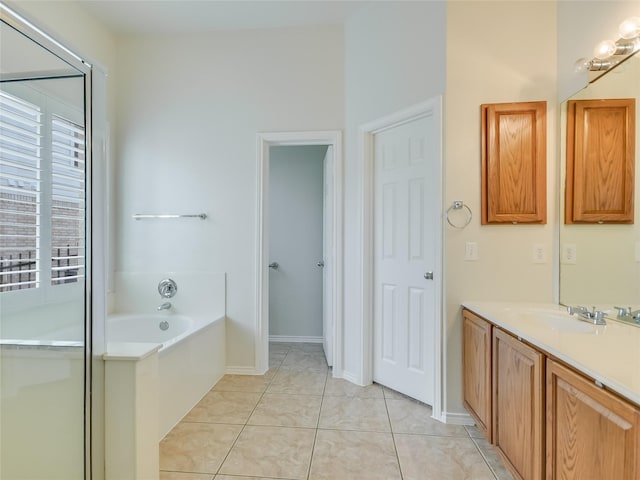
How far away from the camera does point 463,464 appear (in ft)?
5.57

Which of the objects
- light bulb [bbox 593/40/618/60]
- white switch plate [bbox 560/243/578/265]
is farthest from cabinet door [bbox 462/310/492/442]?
light bulb [bbox 593/40/618/60]

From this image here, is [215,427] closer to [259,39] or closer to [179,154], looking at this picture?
[179,154]

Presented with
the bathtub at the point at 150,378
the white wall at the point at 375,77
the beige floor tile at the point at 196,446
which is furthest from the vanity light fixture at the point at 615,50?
the beige floor tile at the point at 196,446

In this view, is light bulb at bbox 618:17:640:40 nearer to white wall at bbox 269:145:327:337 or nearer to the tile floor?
the tile floor

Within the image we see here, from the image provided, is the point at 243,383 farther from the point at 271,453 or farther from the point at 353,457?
the point at 353,457

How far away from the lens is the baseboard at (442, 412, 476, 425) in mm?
2061

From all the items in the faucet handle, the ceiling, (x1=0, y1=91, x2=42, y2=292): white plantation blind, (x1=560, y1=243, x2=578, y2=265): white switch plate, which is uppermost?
the ceiling

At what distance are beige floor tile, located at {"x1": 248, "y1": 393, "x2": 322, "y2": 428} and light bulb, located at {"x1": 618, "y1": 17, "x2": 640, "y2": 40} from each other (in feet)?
8.66

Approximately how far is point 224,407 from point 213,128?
228 cm

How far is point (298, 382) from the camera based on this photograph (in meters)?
2.70

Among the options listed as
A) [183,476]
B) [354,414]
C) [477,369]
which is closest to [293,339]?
[354,414]

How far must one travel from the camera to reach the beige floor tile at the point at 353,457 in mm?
1625

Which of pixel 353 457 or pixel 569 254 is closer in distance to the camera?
pixel 353 457

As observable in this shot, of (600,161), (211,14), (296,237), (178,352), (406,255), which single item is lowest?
(178,352)
